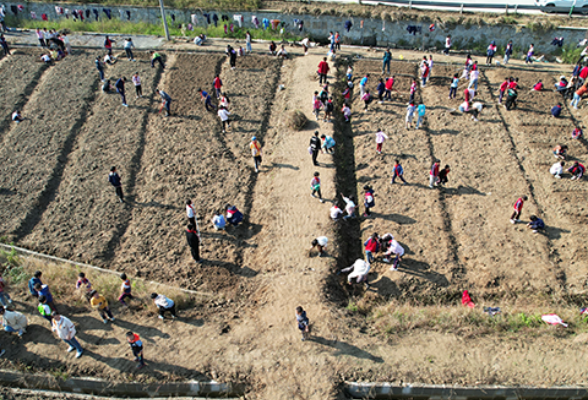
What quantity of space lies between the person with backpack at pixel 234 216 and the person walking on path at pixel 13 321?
6579 mm

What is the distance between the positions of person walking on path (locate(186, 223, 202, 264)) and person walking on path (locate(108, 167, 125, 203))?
4.37 metres

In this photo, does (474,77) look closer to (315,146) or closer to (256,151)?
(315,146)

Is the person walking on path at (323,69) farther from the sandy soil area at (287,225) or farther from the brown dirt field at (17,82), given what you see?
the brown dirt field at (17,82)

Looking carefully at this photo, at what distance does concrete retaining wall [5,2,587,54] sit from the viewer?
25.4m

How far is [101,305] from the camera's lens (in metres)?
10.9

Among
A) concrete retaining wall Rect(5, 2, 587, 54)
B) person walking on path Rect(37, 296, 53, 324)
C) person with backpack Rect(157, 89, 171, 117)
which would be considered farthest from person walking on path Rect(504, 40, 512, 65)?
person walking on path Rect(37, 296, 53, 324)

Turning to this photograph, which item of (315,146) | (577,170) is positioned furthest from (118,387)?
(577,170)

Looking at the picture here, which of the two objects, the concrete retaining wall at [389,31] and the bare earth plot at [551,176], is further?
the concrete retaining wall at [389,31]

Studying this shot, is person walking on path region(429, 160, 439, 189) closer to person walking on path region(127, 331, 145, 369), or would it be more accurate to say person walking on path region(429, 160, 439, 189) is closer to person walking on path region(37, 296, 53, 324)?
person walking on path region(127, 331, 145, 369)

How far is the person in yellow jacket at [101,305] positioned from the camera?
10.8m

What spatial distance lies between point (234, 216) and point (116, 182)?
4738 mm

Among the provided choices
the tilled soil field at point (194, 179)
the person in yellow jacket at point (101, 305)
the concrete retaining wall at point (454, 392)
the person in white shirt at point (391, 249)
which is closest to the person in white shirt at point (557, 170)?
the person in white shirt at point (391, 249)

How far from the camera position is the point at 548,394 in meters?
10.0

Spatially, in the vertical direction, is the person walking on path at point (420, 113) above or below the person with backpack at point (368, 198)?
above
